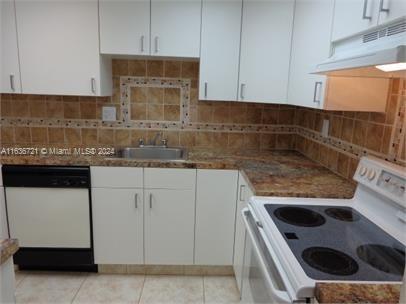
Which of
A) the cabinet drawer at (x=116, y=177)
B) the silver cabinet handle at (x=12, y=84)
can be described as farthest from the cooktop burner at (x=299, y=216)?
the silver cabinet handle at (x=12, y=84)

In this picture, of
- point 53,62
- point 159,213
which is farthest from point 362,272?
point 53,62

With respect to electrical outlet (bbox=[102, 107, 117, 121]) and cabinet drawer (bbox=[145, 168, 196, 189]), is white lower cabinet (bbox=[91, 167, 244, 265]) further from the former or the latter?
electrical outlet (bbox=[102, 107, 117, 121])

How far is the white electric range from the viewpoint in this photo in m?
0.96

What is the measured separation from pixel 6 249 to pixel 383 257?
125 cm

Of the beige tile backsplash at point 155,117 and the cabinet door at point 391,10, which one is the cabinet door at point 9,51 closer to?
the beige tile backsplash at point 155,117

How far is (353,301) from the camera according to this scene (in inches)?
31.6

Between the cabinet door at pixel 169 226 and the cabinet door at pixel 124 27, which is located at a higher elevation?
the cabinet door at pixel 124 27

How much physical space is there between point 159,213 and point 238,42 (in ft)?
4.58

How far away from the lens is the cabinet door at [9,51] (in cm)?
214

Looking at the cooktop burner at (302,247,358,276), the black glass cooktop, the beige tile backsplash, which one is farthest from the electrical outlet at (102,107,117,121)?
the cooktop burner at (302,247,358,276)

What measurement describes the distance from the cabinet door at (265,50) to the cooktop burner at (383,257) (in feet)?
4.42

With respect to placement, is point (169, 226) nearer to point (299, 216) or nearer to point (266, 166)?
point (266, 166)

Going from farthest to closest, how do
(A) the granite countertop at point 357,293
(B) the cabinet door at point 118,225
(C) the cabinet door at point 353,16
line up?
(B) the cabinet door at point 118,225
(C) the cabinet door at point 353,16
(A) the granite countertop at point 357,293

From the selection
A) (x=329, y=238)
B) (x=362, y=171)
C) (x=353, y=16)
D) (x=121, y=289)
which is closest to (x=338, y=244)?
(x=329, y=238)
